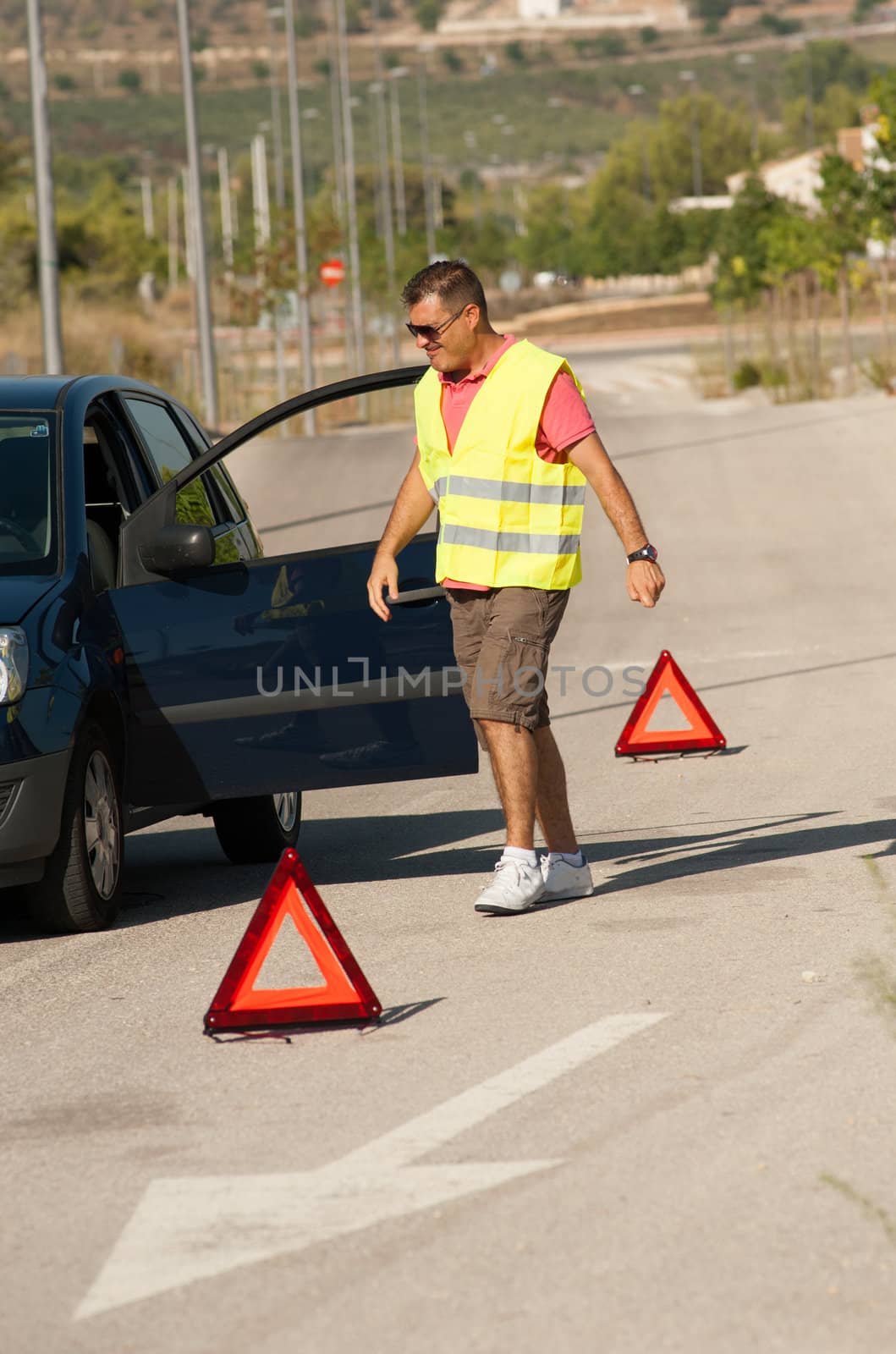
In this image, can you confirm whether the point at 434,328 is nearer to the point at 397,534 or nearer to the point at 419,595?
the point at 397,534

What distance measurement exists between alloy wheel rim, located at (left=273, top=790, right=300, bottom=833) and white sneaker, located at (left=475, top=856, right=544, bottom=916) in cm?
175

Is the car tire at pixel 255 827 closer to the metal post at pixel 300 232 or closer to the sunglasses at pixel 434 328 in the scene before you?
the sunglasses at pixel 434 328

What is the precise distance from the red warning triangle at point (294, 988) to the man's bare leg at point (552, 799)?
62.5 inches

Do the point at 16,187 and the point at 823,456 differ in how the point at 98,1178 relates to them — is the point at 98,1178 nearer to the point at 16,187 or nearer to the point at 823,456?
the point at 823,456

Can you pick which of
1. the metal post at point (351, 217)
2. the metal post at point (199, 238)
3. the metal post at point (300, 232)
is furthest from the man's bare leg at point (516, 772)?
the metal post at point (351, 217)

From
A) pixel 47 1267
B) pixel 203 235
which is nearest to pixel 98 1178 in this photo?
pixel 47 1267

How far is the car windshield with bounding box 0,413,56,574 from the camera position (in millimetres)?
7359

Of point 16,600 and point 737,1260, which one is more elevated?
point 16,600

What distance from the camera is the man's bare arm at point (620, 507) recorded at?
22.5ft

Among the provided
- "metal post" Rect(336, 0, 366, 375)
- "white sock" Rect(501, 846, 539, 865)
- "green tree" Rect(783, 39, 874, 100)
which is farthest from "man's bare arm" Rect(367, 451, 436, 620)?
"green tree" Rect(783, 39, 874, 100)

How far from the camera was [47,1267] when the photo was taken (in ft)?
13.3

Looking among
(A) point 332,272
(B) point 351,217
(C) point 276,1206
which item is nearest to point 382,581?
(C) point 276,1206

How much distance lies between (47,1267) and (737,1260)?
1.24 meters

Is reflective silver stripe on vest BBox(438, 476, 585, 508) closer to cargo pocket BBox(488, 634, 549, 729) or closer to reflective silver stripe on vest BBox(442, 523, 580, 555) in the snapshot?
reflective silver stripe on vest BBox(442, 523, 580, 555)
